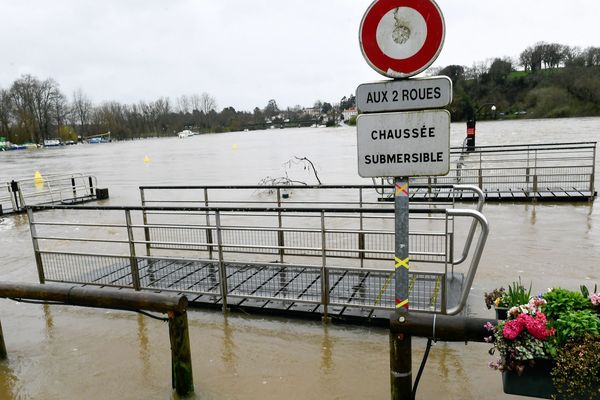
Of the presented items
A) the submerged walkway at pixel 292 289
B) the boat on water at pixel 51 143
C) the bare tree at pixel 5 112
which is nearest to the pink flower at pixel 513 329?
the submerged walkway at pixel 292 289

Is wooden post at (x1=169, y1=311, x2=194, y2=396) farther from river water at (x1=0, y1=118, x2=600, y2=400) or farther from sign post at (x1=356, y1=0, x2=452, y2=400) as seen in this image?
sign post at (x1=356, y1=0, x2=452, y2=400)

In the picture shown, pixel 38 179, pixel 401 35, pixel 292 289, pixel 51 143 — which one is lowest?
pixel 51 143

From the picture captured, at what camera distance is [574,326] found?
2.45m

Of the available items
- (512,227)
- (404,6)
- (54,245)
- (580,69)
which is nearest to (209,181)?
(54,245)


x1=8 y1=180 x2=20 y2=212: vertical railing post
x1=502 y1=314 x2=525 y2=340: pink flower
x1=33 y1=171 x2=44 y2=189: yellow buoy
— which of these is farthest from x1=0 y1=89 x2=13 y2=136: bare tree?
x1=502 y1=314 x2=525 y2=340: pink flower

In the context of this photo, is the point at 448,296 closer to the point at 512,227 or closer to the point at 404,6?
the point at 404,6

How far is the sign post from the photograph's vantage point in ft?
8.38

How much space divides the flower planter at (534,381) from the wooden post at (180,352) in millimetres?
2155

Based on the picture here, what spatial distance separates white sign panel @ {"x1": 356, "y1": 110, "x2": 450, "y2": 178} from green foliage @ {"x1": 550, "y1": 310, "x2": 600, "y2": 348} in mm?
1003

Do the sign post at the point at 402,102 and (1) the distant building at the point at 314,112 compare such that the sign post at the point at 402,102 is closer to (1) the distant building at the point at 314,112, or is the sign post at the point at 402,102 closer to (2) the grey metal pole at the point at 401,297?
(2) the grey metal pole at the point at 401,297

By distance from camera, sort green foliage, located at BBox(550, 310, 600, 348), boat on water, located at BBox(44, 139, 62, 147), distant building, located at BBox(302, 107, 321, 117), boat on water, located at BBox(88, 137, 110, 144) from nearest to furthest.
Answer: green foliage, located at BBox(550, 310, 600, 348), boat on water, located at BBox(44, 139, 62, 147), boat on water, located at BBox(88, 137, 110, 144), distant building, located at BBox(302, 107, 321, 117)

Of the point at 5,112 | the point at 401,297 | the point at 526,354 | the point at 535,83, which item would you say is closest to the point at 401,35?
the point at 401,297

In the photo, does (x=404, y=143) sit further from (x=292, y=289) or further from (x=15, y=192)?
(x=15, y=192)

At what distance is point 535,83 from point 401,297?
10101 centimetres
